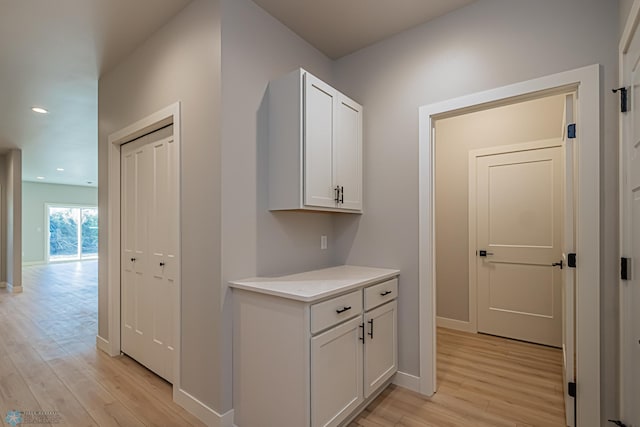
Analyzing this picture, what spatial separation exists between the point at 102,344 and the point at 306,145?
2.97 m

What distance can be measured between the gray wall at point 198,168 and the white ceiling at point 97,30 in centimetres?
27

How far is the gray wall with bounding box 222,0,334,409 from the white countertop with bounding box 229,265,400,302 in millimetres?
164

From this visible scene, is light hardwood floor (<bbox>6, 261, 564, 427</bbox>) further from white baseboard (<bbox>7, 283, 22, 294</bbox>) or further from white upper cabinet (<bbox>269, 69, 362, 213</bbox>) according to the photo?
white baseboard (<bbox>7, 283, 22, 294</bbox>)

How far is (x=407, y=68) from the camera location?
8.39ft

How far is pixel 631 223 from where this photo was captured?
155cm

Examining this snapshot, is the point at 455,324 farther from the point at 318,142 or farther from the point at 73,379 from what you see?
the point at 73,379

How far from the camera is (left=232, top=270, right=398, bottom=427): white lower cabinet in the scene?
1.68m

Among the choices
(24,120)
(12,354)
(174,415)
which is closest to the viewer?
(174,415)

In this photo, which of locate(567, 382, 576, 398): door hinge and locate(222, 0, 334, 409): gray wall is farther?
locate(222, 0, 334, 409): gray wall

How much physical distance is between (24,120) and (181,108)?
3.92 m

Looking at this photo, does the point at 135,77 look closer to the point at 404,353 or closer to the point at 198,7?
the point at 198,7

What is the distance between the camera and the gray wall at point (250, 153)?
2.04m

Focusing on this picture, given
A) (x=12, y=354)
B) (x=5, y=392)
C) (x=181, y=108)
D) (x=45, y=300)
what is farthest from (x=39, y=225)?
(x=181, y=108)

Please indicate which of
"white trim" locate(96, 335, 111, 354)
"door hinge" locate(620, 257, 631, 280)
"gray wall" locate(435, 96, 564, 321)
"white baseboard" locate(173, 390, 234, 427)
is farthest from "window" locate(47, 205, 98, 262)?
"door hinge" locate(620, 257, 631, 280)
